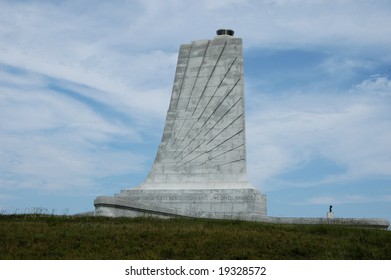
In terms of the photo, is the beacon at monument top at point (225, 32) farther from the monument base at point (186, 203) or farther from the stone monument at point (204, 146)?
the monument base at point (186, 203)

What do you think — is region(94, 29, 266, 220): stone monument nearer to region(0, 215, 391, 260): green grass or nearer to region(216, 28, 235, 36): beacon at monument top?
region(216, 28, 235, 36): beacon at monument top

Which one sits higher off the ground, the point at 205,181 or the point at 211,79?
the point at 211,79

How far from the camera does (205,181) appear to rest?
67.5 feet

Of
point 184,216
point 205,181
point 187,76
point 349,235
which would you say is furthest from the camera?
point 187,76

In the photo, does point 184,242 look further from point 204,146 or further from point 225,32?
point 225,32

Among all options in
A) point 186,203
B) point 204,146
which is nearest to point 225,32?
point 204,146

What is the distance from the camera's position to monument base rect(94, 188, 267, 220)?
18.8m

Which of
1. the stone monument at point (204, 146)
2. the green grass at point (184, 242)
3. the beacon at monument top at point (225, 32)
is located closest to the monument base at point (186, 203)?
the stone monument at point (204, 146)

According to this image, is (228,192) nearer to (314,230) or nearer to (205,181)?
(205,181)

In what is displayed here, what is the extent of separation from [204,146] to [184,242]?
30.4ft

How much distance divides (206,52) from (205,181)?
16.2 feet

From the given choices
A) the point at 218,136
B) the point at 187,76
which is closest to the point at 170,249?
the point at 218,136

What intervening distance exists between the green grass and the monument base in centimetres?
395

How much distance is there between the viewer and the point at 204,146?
69.1ft
